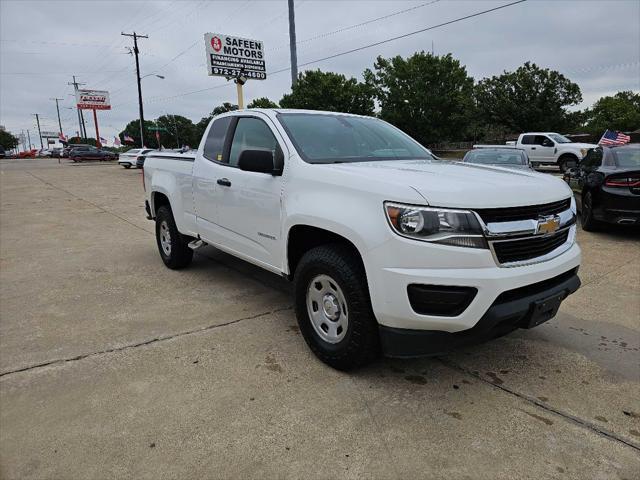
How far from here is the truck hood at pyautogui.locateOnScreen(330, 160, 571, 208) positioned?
2.55 metres

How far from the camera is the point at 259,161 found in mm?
3379

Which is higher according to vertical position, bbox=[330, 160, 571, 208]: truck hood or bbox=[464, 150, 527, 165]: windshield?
bbox=[330, 160, 571, 208]: truck hood

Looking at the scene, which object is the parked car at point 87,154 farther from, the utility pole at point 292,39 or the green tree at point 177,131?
the green tree at point 177,131

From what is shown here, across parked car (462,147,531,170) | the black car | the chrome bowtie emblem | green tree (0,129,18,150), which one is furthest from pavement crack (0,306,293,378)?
green tree (0,129,18,150)

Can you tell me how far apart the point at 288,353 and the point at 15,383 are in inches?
71.6

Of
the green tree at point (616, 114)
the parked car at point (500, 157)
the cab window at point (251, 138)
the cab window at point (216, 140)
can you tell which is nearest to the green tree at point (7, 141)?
the green tree at point (616, 114)

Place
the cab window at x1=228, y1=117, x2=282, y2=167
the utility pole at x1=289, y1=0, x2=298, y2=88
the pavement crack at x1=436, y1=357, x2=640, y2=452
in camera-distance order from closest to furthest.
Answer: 1. the pavement crack at x1=436, y1=357, x2=640, y2=452
2. the cab window at x1=228, y1=117, x2=282, y2=167
3. the utility pole at x1=289, y1=0, x2=298, y2=88

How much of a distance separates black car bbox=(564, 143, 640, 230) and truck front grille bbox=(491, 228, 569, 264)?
4.78 meters

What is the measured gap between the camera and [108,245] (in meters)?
7.27

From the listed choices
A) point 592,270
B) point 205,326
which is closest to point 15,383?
point 205,326

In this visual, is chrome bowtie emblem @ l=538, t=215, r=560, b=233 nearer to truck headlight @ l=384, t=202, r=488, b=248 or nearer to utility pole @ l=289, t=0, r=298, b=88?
truck headlight @ l=384, t=202, r=488, b=248

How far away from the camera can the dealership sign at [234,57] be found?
29641 mm

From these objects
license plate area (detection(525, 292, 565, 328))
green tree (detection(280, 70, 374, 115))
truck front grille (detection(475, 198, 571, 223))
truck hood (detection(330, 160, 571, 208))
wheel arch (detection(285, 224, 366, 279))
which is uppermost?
green tree (detection(280, 70, 374, 115))

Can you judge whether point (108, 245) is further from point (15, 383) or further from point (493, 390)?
point (493, 390)
